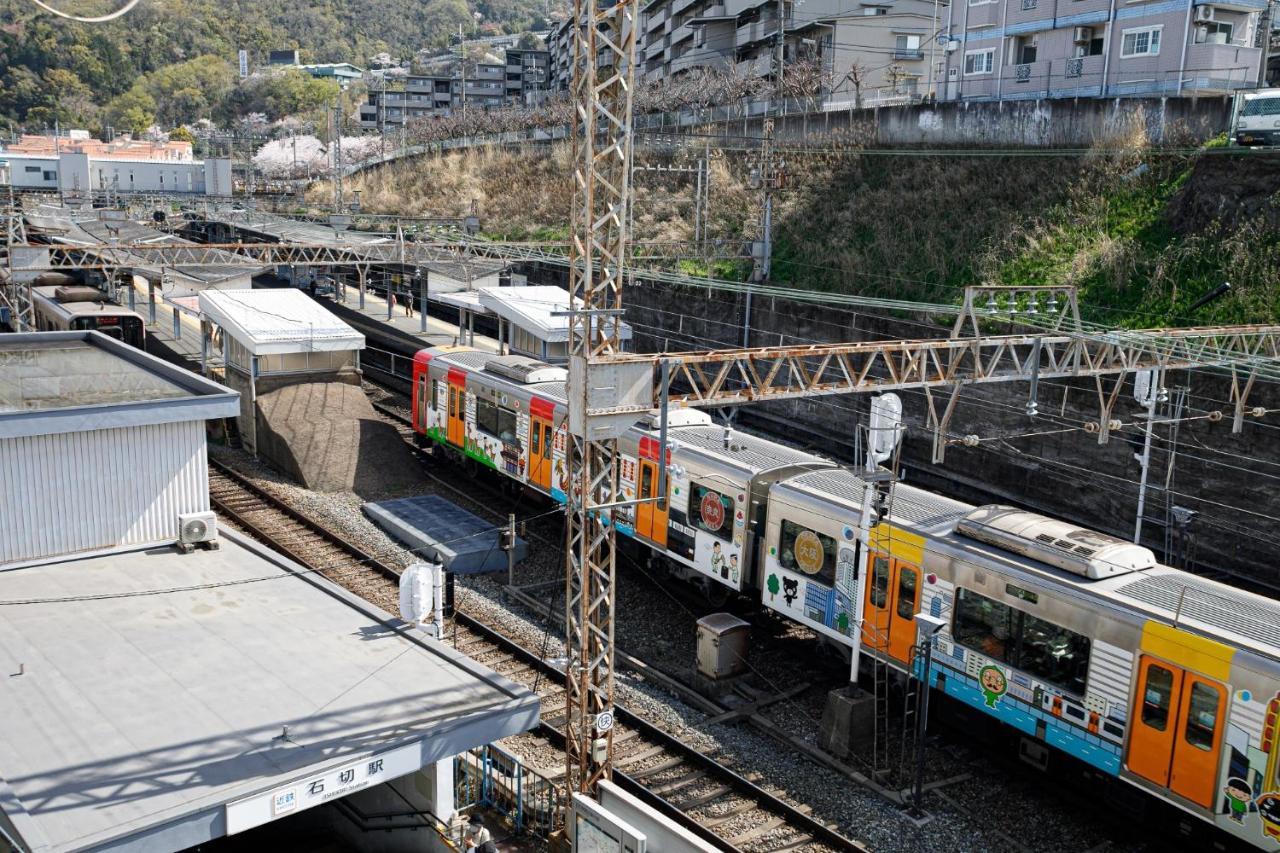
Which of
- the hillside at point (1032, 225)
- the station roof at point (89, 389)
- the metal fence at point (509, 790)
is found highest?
the hillside at point (1032, 225)

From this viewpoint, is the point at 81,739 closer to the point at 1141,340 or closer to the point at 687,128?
the point at 1141,340

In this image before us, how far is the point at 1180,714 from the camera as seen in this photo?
30.4ft

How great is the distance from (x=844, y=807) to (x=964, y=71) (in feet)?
91.9

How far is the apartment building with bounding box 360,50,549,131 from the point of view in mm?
97500

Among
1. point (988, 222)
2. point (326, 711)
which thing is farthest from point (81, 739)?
point (988, 222)

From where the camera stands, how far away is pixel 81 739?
765 centimetres

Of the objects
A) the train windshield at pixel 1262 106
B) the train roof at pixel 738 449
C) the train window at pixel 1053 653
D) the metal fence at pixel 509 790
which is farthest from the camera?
the train windshield at pixel 1262 106

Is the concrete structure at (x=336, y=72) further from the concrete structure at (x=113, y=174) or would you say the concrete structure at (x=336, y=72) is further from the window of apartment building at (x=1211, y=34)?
the window of apartment building at (x=1211, y=34)

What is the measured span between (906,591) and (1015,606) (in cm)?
139

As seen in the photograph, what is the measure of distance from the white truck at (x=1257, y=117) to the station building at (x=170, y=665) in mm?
20896

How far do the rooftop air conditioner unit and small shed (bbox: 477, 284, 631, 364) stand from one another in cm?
998

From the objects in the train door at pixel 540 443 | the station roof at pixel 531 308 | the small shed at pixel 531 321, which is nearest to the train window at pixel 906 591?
the train door at pixel 540 443

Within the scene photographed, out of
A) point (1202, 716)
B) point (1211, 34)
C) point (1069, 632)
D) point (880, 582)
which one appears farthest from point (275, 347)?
point (1211, 34)

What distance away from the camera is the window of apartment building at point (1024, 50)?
101 ft
